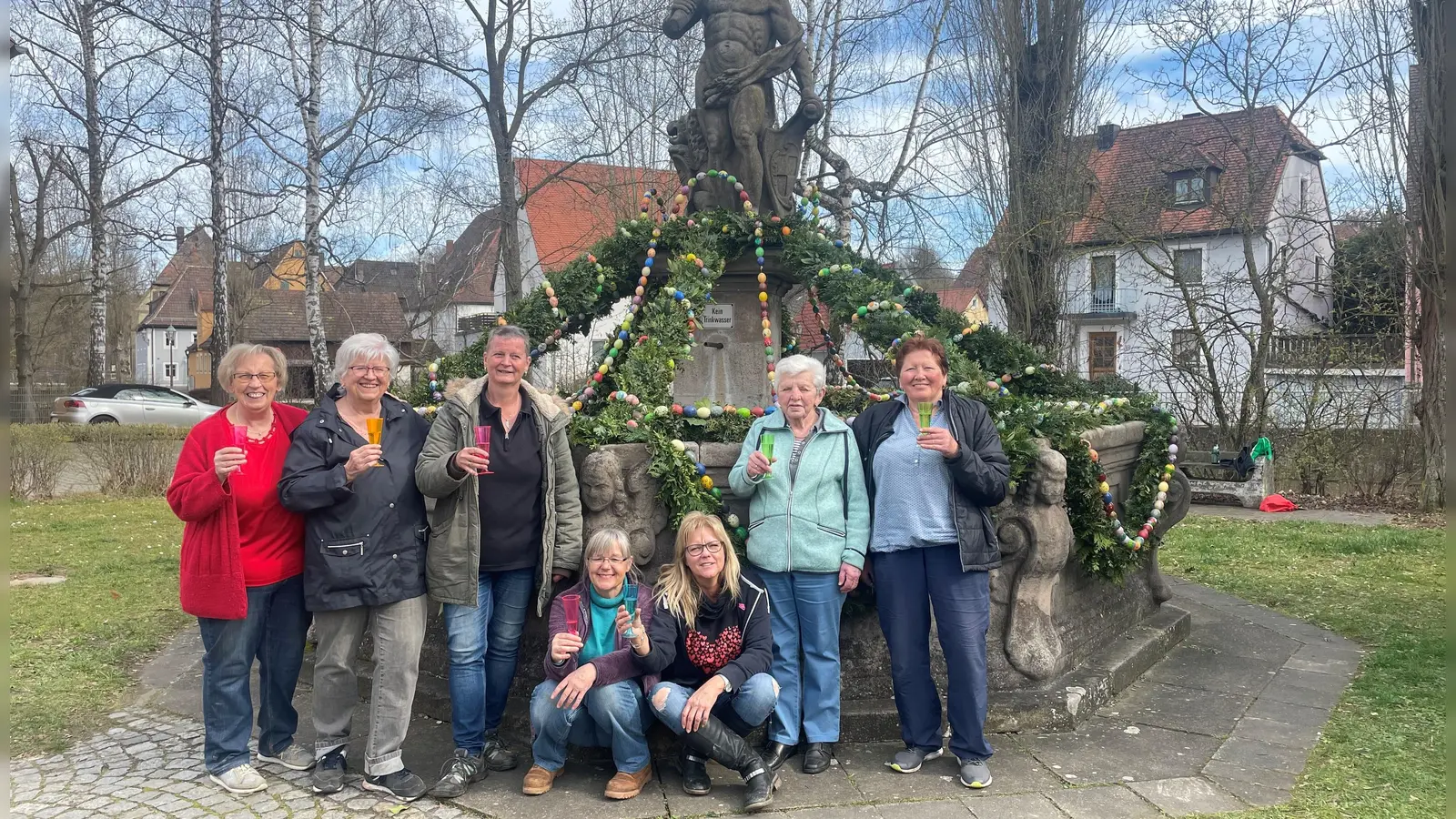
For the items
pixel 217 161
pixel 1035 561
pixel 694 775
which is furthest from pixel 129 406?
pixel 1035 561

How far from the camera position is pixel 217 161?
1797cm

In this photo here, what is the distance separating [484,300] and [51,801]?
3688cm

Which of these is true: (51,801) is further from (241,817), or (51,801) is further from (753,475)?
(753,475)

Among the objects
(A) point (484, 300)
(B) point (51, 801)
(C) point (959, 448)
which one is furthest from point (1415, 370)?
(A) point (484, 300)

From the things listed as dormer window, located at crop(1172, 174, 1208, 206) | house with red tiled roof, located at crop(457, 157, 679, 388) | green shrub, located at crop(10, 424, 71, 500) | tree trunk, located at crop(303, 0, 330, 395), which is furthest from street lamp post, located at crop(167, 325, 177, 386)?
dormer window, located at crop(1172, 174, 1208, 206)

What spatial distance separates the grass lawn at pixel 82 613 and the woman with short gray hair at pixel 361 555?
99 centimetres

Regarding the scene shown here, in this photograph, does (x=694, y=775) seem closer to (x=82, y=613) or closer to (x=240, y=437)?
(x=240, y=437)

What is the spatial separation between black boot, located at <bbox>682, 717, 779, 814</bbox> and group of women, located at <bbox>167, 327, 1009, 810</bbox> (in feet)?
0.04

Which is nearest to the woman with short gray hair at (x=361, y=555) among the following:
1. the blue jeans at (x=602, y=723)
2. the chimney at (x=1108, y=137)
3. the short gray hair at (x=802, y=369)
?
the blue jeans at (x=602, y=723)

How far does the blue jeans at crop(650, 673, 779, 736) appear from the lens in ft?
12.3

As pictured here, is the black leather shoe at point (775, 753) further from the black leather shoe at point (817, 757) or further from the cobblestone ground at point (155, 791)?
the cobblestone ground at point (155, 791)

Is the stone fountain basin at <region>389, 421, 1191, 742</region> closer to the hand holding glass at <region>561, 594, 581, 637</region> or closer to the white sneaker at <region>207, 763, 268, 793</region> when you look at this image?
the hand holding glass at <region>561, 594, 581, 637</region>

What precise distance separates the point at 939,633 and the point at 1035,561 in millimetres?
895

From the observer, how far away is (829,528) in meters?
4.05
